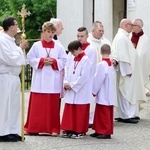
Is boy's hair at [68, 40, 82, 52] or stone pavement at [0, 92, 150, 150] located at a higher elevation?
boy's hair at [68, 40, 82, 52]

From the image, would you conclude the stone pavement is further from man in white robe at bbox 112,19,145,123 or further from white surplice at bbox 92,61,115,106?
man in white robe at bbox 112,19,145,123

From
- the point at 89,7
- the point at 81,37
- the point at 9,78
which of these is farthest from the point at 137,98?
the point at 89,7

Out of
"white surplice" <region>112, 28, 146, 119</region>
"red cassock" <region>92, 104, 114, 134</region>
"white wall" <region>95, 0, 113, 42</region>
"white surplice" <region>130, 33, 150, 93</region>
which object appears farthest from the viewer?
"white wall" <region>95, 0, 113, 42</region>

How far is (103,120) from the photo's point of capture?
10992 mm

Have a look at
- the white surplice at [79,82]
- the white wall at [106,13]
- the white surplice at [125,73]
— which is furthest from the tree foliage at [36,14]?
the white surplice at [79,82]

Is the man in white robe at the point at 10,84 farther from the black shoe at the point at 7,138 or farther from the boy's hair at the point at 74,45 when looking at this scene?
the boy's hair at the point at 74,45

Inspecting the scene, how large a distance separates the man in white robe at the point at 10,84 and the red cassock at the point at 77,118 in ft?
3.08

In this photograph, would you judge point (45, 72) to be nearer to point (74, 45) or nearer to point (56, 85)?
point (56, 85)

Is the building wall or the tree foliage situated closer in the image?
the building wall

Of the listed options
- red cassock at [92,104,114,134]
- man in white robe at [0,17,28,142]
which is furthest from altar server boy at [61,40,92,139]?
man in white robe at [0,17,28,142]

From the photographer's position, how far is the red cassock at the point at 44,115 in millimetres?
11133

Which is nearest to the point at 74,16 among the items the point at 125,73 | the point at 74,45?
the point at 125,73

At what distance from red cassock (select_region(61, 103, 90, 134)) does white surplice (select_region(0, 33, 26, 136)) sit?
962 mm

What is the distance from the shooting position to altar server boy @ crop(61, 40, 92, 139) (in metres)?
10.8
